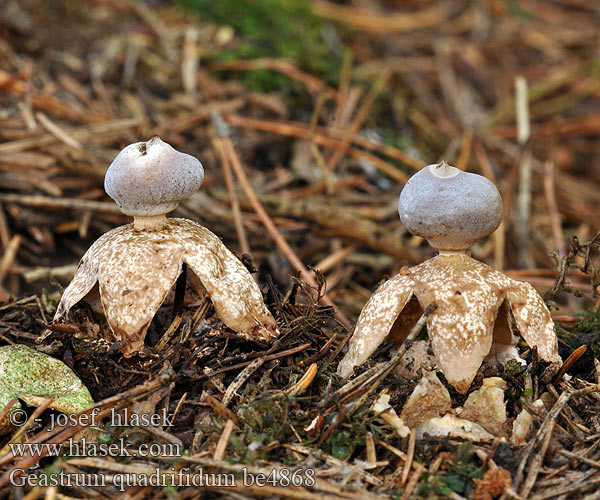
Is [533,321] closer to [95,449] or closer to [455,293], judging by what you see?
[455,293]

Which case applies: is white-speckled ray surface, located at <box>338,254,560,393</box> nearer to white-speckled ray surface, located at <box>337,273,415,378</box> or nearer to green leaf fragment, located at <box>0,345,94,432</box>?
white-speckled ray surface, located at <box>337,273,415,378</box>

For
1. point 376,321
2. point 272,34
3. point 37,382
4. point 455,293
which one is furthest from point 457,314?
point 272,34

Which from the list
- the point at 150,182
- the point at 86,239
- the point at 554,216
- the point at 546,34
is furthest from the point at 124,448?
the point at 546,34

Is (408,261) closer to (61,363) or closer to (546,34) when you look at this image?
(61,363)

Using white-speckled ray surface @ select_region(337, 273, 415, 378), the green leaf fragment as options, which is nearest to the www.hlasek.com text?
the green leaf fragment
